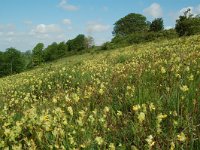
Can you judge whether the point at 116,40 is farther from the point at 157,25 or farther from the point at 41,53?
the point at 41,53

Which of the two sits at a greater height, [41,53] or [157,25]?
[157,25]

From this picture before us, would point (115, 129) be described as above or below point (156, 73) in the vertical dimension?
below

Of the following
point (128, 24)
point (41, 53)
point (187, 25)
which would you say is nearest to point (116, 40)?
point (187, 25)

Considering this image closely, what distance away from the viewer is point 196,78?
5746mm

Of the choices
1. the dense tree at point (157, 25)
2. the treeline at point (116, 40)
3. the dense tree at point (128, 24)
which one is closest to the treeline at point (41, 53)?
the treeline at point (116, 40)

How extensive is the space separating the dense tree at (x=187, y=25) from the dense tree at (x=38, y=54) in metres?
58.6

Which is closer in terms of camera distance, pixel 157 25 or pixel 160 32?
pixel 160 32

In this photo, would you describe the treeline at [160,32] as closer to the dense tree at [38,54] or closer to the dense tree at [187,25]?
the dense tree at [187,25]

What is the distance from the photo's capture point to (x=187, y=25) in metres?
33.7

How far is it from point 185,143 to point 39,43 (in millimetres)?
108149

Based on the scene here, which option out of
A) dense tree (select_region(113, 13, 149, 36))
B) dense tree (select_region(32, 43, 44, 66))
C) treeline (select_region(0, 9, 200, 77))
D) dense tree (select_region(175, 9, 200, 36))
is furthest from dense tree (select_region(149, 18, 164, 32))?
dense tree (select_region(113, 13, 149, 36))

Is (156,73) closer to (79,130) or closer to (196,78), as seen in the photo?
(196,78)

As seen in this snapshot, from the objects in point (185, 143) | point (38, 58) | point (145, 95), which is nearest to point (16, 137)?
point (145, 95)

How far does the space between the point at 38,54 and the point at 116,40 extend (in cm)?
5461
